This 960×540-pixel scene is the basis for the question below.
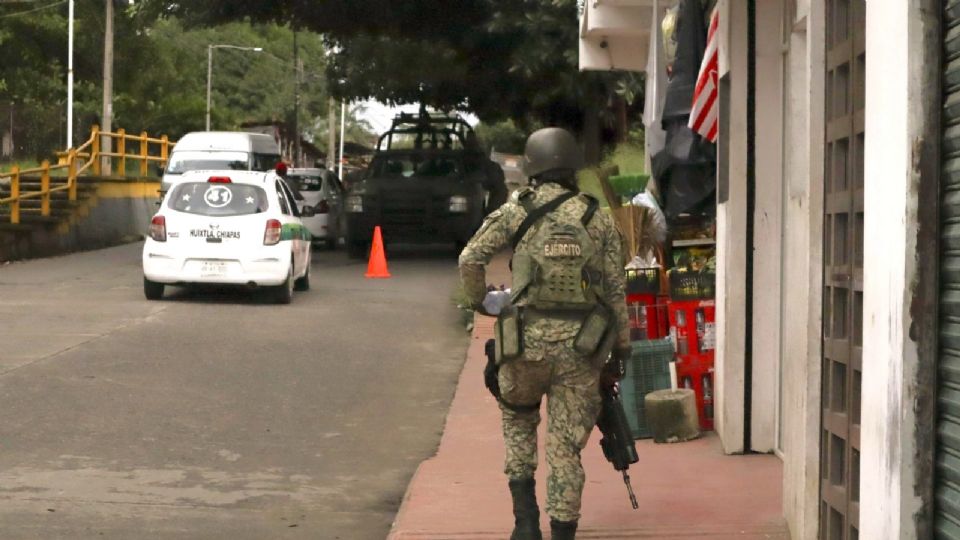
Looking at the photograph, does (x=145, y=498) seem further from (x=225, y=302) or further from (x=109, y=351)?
(x=225, y=302)

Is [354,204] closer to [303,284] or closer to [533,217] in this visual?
[303,284]

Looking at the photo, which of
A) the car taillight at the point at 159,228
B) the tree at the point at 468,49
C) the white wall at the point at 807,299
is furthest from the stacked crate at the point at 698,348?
the tree at the point at 468,49

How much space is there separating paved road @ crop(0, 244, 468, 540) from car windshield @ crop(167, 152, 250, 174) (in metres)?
9.44

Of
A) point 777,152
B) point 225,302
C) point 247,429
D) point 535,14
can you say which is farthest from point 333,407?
point 535,14

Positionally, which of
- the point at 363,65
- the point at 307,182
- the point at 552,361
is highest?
the point at 363,65

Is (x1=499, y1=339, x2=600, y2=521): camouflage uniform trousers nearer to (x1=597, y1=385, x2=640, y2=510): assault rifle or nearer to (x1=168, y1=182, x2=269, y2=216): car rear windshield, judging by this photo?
(x1=597, y1=385, x2=640, y2=510): assault rifle

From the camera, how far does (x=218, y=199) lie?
60.8ft

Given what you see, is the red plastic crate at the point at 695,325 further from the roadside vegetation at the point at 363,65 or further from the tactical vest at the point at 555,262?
the roadside vegetation at the point at 363,65

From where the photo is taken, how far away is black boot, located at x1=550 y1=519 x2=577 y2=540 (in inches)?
254

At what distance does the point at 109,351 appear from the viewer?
554 inches

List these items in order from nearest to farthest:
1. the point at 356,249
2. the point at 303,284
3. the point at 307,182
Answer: the point at 303,284, the point at 356,249, the point at 307,182

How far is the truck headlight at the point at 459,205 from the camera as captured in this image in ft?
84.4

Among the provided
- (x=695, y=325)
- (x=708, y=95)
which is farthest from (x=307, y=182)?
(x=708, y=95)

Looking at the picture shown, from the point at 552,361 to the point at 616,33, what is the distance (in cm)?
1143
